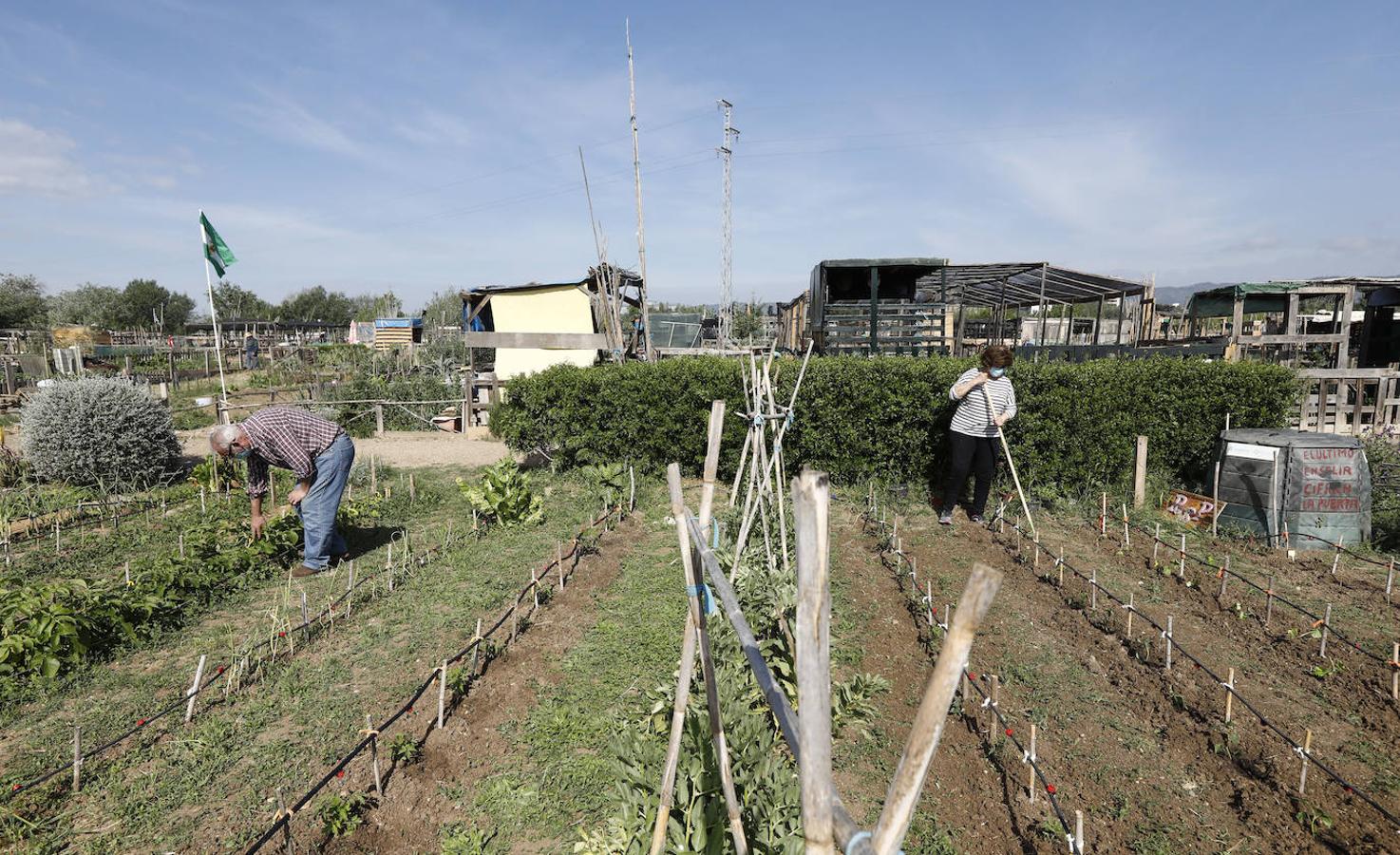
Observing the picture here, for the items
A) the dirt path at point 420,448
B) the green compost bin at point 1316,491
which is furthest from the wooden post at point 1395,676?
the dirt path at point 420,448

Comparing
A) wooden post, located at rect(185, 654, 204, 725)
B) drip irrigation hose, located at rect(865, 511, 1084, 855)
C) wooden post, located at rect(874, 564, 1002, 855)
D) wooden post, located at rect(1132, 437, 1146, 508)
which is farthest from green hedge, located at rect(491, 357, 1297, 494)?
wooden post, located at rect(874, 564, 1002, 855)

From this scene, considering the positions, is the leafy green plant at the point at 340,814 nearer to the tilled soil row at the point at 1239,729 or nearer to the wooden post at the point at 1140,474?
the tilled soil row at the point at 1239,729

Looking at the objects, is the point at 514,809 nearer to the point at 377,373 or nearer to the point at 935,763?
the point at 935,763

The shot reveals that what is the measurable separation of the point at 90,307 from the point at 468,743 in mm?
58502

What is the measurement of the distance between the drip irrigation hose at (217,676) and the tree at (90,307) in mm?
53142

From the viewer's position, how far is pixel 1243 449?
6.92m

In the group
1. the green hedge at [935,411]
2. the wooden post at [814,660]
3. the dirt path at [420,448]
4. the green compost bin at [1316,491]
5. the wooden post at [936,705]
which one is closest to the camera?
the wooden post at [936,705]

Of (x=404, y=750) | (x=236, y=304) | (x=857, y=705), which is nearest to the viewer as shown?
(x=404, y=750)

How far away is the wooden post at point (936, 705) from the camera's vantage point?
128cm

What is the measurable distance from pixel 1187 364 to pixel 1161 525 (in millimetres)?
1941

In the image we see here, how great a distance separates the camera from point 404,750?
3420mm

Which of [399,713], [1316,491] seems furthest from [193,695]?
[1316,491]

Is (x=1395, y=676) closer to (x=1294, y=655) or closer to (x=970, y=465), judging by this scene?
(x=1294, y=655)

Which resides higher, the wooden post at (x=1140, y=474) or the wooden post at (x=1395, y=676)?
the wooden post at (x=1140, y=474)
